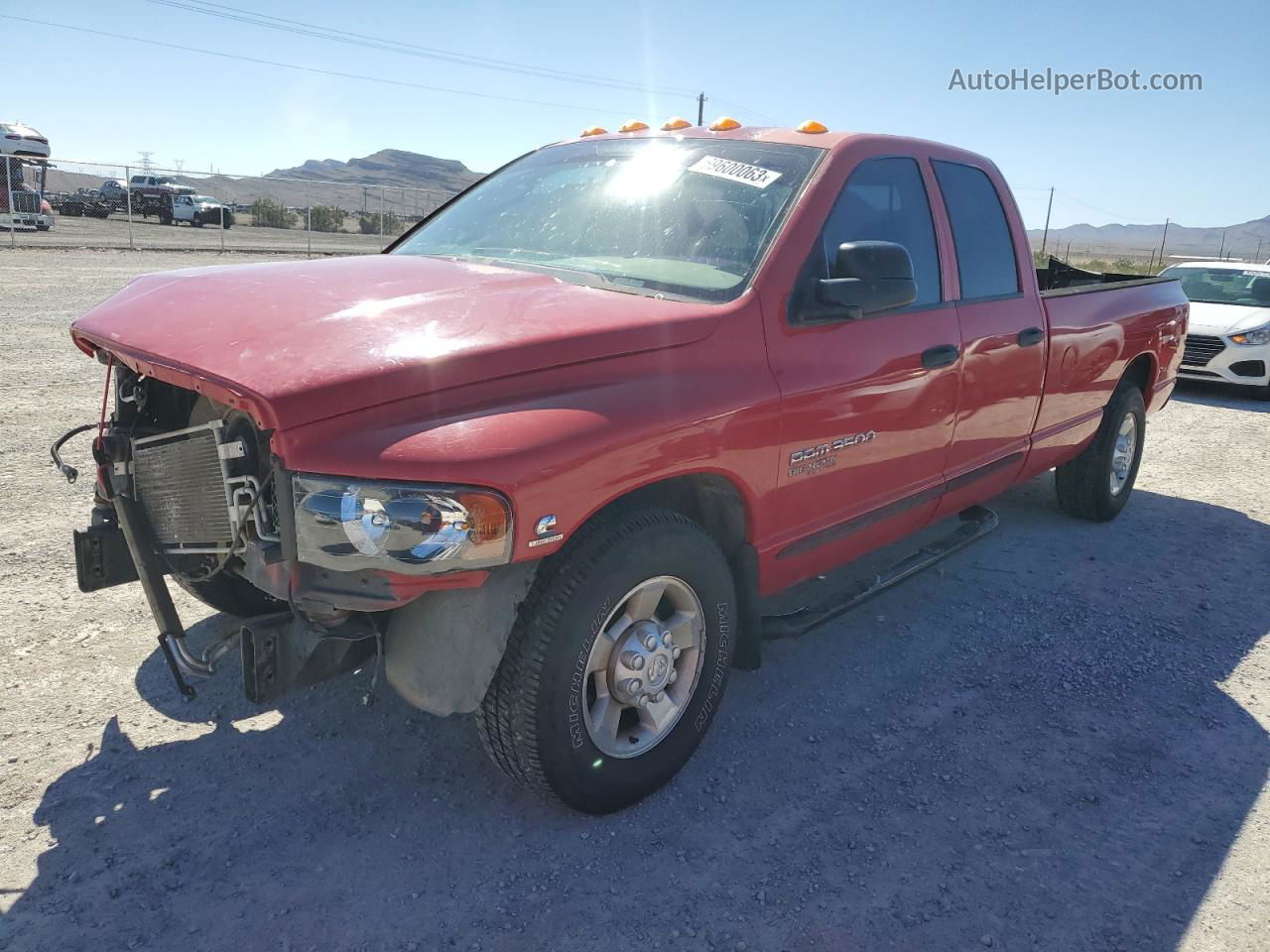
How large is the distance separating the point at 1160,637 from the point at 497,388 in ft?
11.4

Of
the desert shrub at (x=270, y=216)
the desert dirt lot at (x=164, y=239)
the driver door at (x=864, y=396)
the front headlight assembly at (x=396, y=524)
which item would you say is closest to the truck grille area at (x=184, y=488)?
the front headlight assembly at (x=396, y=524)

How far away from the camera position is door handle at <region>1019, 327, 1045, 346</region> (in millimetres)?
4344

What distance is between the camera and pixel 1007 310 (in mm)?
4281

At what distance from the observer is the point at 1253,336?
10.8 m

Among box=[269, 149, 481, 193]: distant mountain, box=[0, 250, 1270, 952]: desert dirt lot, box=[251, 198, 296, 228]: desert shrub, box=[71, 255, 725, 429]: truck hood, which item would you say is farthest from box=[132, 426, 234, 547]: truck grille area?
box=[269, 149, 481, 193]: distant mountain

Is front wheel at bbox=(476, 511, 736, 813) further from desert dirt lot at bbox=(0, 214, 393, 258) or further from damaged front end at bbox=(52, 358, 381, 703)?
desert dirt lot at bbox=(0, 214, 393, 258)

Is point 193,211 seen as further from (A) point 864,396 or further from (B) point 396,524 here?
(B) point 396,524

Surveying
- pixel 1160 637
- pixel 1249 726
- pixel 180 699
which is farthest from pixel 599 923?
pixel 1160 637

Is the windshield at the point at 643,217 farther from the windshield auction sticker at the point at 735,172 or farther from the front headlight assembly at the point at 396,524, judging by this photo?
the front headlight assembly at the point at 396,524

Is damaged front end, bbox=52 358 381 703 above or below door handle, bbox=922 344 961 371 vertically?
below

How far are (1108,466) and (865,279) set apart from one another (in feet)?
11.4

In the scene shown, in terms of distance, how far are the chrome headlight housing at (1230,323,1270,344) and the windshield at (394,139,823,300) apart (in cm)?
960

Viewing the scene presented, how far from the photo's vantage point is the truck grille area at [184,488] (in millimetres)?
2635

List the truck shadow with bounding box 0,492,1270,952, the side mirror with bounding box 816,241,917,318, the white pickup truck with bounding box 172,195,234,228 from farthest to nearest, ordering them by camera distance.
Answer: the white pickup truck with bounding box 172,195,234,228
the side mirror with bounding box 816,241,917,318
the truck shadow with bounding box 0,492,1270,952
